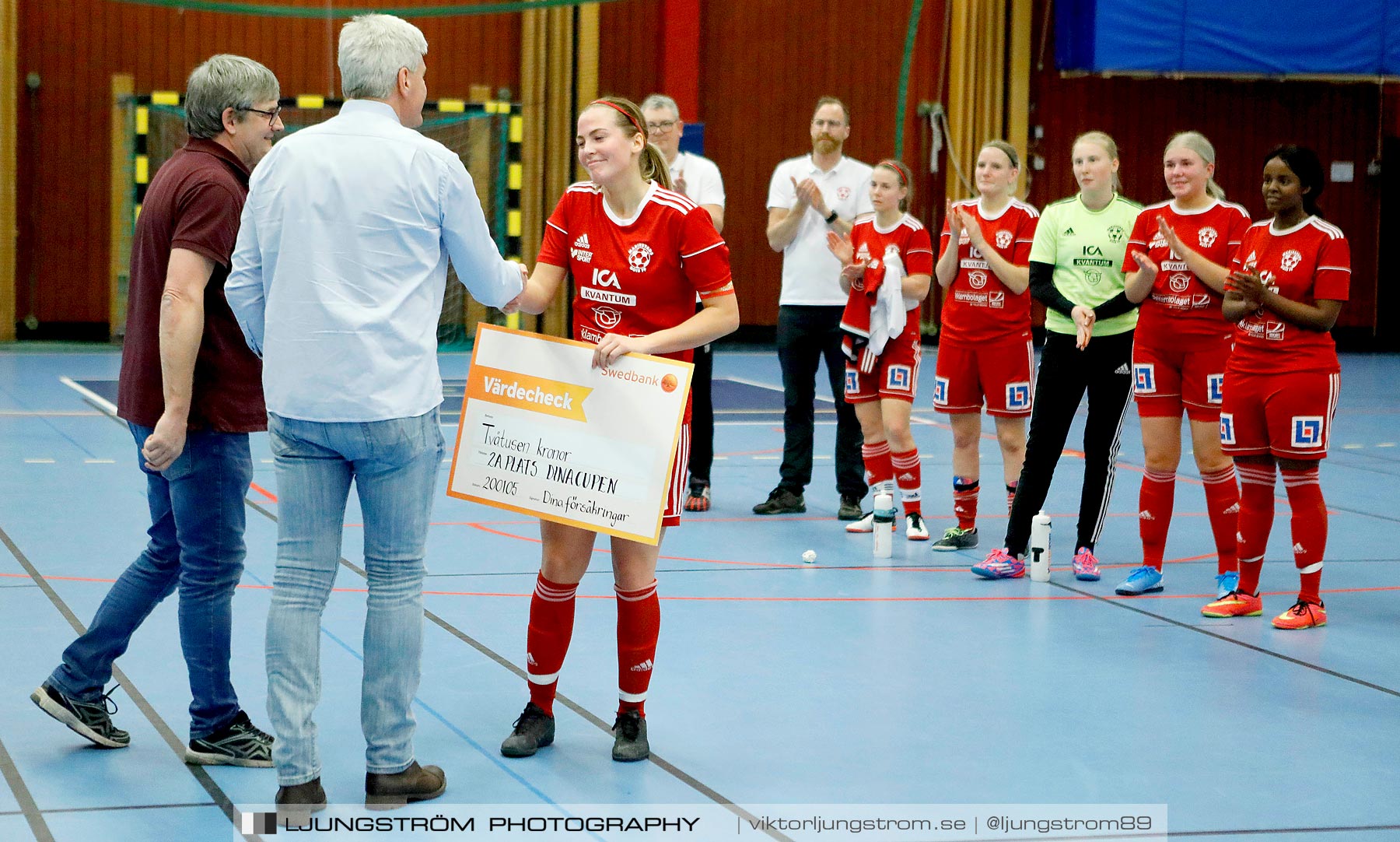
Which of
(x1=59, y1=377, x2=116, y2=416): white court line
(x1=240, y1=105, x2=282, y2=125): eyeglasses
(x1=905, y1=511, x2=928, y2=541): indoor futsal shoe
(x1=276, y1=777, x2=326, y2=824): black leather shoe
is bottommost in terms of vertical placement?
(x1=59, y1=377, x2=116, y2=416): white court line

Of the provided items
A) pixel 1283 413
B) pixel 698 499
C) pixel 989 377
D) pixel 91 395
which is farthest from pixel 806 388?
pixel 91 395

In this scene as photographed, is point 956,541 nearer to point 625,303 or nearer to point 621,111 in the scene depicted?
point 625,303

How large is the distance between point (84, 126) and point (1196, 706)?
14381 mm

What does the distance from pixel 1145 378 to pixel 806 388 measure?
2.24 metres

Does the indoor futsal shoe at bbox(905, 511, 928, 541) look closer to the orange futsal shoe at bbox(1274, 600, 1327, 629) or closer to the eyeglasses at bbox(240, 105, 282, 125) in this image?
the orange futsal shoe at bbox(1274, 600, 1327, 629)

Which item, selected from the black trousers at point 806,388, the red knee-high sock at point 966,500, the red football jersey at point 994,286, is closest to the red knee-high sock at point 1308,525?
the red football jersey at point 994,286

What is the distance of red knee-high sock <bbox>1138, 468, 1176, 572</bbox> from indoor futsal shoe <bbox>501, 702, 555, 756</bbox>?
121 inches

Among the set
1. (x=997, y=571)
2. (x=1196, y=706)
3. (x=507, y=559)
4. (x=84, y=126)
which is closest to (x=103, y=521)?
(x=507, y=559)

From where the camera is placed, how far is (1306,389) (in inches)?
210

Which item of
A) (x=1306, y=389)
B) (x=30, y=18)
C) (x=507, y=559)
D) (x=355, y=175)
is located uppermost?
(x=30, y=18)

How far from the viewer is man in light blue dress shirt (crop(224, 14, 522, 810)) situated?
10.6ft

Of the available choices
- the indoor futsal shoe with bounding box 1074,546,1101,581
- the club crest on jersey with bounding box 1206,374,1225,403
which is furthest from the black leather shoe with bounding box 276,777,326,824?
the club crest on jersey with bounding box 1206,374,1225,403

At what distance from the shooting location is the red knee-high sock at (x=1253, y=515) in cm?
554

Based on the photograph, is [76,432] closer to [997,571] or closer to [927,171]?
[997,571]
